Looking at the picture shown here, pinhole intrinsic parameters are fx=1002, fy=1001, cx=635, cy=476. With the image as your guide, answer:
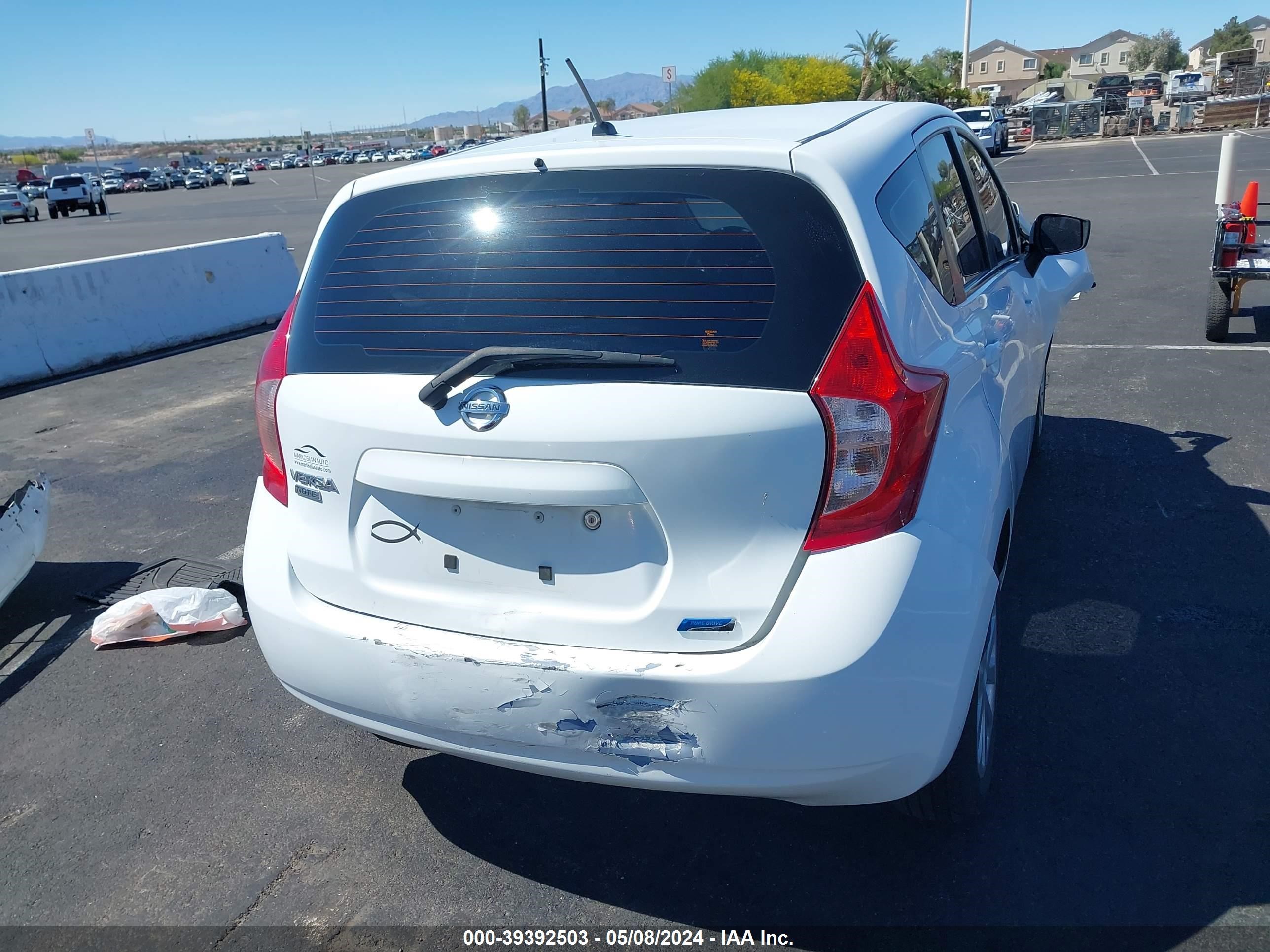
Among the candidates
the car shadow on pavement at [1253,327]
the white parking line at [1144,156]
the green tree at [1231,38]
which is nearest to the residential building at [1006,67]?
the green tree at [1231,38]

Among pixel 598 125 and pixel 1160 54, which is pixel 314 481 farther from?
pixel 1160 54

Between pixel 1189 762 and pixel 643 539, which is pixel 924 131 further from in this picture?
pixel 1189 762

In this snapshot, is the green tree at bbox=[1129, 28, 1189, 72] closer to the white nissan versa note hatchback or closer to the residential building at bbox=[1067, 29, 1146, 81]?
the residential building at bbox=[1067, 29, 1146, 81]

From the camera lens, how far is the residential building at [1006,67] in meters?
126

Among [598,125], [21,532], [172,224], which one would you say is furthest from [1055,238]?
[172,224]

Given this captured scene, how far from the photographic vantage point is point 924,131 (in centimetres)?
334

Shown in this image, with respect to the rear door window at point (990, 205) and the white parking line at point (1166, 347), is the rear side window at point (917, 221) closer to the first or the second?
the rear door window at point (990, 205)

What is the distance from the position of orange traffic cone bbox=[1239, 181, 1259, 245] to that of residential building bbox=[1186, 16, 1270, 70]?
369 feet

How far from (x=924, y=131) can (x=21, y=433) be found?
7.56 metres

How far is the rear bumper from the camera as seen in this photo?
7.16 ft

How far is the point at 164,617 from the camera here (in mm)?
4332

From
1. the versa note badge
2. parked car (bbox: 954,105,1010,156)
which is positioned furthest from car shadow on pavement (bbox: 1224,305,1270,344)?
parked car (bbox: 954,105,1010,156)

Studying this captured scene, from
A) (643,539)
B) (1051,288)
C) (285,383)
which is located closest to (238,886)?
(285,383)

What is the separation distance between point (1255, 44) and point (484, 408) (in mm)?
129118
